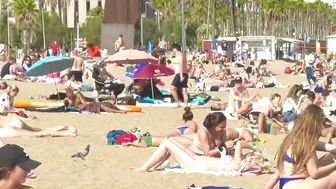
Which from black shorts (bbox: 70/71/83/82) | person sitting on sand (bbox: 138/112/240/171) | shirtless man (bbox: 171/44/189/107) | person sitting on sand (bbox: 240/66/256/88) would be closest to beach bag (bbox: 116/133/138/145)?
person sitting on sand (bbox: 138/112/240/171)

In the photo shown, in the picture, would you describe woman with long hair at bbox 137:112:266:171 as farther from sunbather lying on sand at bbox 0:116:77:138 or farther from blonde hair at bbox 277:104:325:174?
sunbather lying on sand at bbox 0:116:77:138

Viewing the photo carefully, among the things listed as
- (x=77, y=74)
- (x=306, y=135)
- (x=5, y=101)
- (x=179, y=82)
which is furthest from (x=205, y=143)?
(x=77, y=74)

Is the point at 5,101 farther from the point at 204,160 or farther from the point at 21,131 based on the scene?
the point at 204,160

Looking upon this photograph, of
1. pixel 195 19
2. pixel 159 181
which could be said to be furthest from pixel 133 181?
pixel 195 19

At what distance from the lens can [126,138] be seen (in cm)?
1177

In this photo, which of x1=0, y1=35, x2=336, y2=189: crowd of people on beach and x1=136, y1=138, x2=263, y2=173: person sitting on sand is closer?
x1=0, y1=35, x2=336, y2=189: crowd of people on beach

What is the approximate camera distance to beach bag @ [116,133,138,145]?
1168 centimetres

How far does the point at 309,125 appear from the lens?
6.23 m

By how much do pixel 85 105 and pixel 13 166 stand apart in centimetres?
1251

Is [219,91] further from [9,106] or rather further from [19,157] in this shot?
[19,157]

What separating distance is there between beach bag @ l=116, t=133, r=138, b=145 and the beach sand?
0.50ft

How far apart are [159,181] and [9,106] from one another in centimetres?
618

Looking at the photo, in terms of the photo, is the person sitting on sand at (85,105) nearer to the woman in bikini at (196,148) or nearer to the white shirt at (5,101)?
the white shirt at (5,101)

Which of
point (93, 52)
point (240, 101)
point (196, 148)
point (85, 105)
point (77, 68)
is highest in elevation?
point (93, 52)
